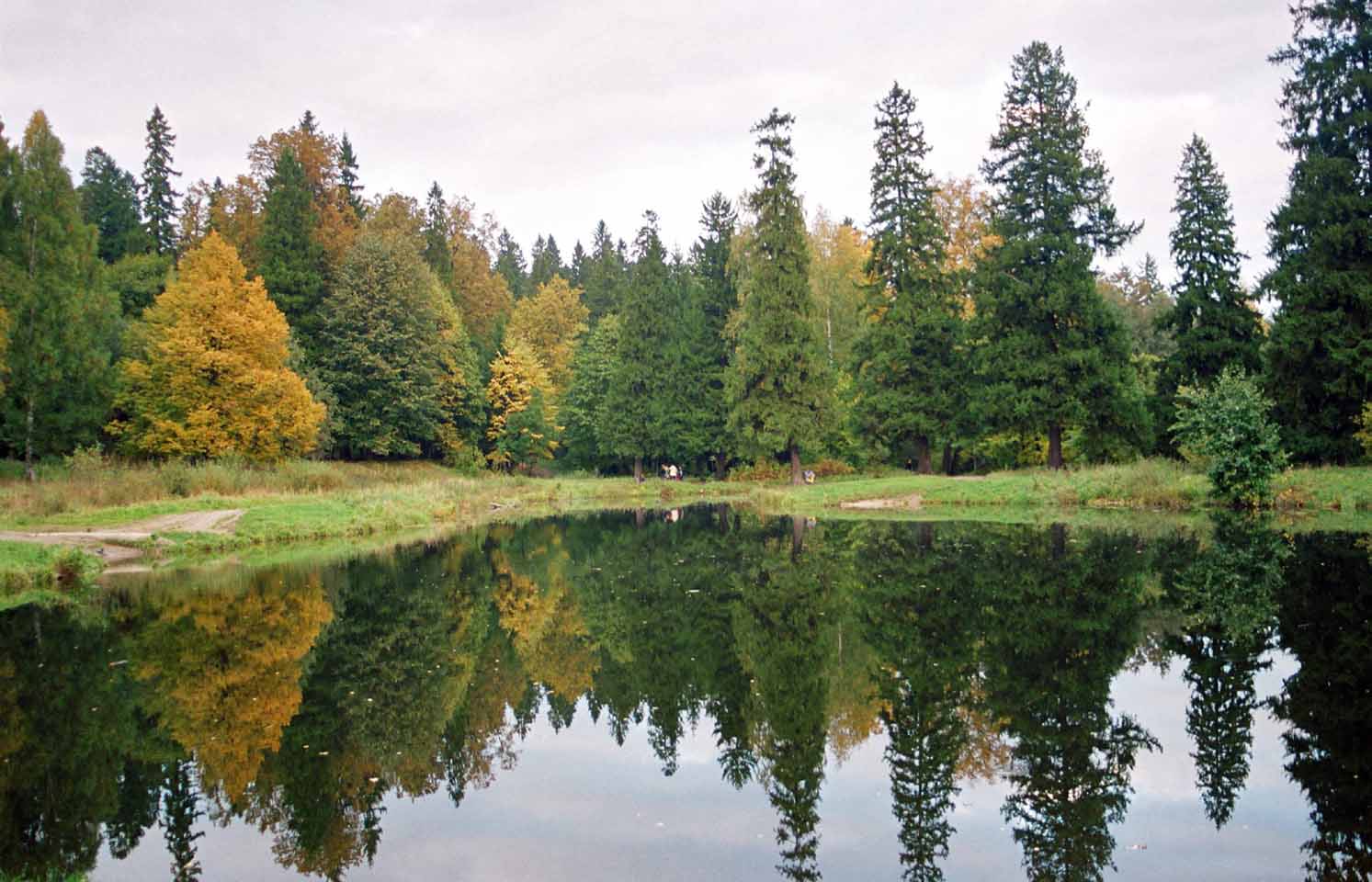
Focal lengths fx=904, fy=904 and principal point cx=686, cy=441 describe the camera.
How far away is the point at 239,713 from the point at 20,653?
219 inches

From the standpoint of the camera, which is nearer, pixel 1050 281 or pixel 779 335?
pixel 1050 281

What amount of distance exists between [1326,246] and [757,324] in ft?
78.9

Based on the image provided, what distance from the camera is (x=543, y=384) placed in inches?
2596

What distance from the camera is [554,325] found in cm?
7838

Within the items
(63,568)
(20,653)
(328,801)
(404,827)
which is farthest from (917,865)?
(63,568)

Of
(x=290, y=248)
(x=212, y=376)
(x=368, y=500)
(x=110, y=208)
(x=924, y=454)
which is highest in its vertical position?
(x=110, y=208)

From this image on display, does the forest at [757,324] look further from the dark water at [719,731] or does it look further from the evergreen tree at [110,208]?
the dark water at [719,731]

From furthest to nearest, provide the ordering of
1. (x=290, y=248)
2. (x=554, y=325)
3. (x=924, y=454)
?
(x=554, y=325) < (x=290, y=248) < (x=924, y=454)

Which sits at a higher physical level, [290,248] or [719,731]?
[290,248]

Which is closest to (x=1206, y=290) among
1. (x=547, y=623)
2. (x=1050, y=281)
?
(x=1050, y=281)

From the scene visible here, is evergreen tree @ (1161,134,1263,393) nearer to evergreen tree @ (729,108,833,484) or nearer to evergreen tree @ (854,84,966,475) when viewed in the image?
evergreen tree @ (854,84,966,475)

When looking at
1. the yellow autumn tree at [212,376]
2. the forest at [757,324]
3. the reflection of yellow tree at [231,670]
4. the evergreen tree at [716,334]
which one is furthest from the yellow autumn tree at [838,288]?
the reflection of yellow tree at [231,670]

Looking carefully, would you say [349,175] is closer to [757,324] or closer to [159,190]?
[159,190]

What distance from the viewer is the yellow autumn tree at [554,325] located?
245 feet
